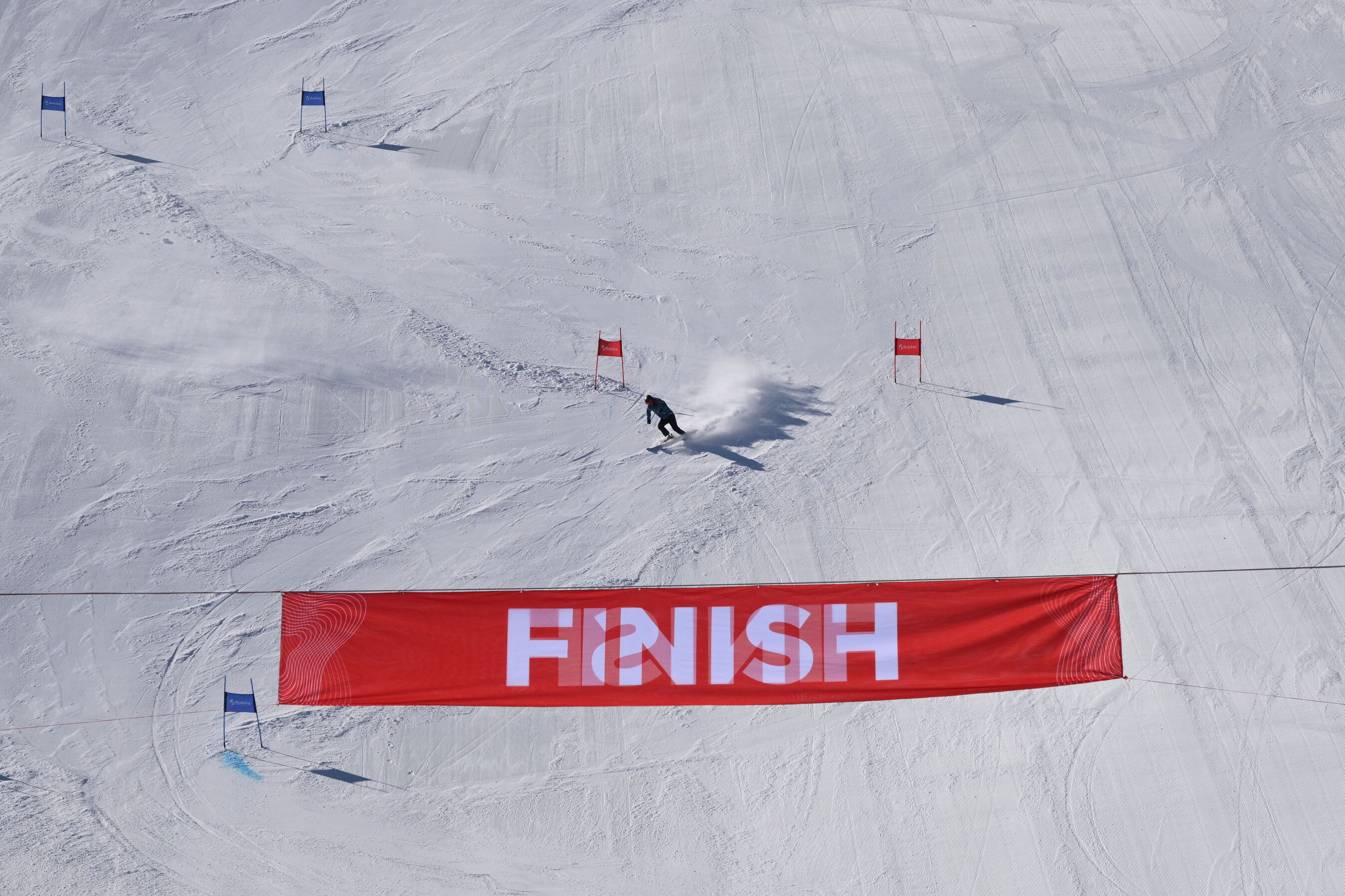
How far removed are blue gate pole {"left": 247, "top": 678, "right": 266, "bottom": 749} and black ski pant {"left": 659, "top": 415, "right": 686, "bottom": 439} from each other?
5.53 m

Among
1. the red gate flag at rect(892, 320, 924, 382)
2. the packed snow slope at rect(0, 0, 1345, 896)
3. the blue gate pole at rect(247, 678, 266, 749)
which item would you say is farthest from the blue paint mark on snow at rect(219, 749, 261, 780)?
the red gate flag at rect(892, 320, 924, 382)

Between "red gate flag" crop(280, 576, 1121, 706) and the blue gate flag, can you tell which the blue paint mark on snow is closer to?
the blue gate flag

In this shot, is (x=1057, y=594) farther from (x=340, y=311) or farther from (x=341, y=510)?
(x=340, y=311)

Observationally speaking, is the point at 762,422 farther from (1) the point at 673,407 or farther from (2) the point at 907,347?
(2) the point at 907,347

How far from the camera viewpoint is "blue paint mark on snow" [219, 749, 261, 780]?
1431 centimetres

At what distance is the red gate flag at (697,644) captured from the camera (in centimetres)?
1181

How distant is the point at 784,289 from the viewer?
18.5 meters

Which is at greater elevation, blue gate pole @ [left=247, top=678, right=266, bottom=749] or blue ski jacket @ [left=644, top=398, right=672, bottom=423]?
blue ski jacket @ [left=644, top=398, right=672, bottom=423]

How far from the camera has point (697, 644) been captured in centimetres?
1196

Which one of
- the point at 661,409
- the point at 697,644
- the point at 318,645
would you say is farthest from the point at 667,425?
the point at 318,645

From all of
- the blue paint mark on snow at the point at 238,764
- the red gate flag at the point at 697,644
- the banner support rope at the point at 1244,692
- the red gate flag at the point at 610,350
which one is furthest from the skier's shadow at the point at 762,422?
the blue paint mark on snow at the point at 238,764

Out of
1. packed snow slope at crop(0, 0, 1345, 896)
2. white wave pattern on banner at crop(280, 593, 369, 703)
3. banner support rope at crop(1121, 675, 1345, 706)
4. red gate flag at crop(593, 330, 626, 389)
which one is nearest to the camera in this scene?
white wave pattern on banner at crop(280, 593, 369, 703)

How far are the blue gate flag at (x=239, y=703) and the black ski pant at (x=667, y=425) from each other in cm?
561

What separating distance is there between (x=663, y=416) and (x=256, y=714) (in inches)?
224
